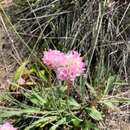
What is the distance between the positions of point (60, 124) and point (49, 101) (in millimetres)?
131

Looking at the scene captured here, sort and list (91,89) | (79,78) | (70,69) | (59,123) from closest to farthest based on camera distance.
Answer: (70,69) < (59,123) < (91,89) < (79,78)

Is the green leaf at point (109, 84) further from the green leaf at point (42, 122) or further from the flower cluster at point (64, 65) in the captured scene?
the flower cluster at point (64, 65)

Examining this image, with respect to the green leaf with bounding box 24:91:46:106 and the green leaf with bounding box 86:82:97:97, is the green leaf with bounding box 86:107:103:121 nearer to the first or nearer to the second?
the green leaf with bounding box 86:82:97:97

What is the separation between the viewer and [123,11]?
2.47 metres

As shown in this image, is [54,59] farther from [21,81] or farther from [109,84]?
[21,81]

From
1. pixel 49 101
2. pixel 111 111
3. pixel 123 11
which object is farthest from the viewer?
pixel 123 11

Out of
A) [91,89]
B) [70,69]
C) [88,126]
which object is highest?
[70,69]

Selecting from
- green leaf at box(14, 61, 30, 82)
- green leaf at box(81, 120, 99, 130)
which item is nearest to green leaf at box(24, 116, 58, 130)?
green leaf at box(81, 120, 99, 130)

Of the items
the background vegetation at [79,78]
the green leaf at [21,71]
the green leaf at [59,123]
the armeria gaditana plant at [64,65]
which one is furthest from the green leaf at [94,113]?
the green leaf at [21,71]

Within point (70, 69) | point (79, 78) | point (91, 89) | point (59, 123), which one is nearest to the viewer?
point (70, 69)

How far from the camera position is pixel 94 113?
2.16 metres

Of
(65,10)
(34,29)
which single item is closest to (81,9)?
(65,10)

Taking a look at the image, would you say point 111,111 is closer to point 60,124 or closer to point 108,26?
point 60,124

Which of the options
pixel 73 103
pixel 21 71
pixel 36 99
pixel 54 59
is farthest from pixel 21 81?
pixel 54 59
